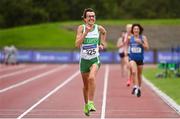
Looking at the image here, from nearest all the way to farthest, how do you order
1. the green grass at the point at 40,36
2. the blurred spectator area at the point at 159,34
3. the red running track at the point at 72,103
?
the red running track at the point at 72,103
the blurred spectator area at the point at 159,34
the green grass at the point at 40,36

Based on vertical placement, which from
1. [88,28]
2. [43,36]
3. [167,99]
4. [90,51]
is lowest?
[43,36]

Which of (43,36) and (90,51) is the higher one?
(90,51)

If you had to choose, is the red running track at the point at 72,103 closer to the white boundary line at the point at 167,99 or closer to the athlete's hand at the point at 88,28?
the white boundary line at the point at 167,99

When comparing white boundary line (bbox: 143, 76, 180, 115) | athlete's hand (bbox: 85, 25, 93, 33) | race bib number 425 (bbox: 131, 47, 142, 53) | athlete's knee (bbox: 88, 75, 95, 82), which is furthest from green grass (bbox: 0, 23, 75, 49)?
athlete's hand (bbox: 85, 25, 93, 33)

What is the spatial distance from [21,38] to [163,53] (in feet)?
90.9

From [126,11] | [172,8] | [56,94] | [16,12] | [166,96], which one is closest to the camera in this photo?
[166,96]

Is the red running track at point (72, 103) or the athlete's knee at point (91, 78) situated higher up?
the athlete's knee at point (91, 78)

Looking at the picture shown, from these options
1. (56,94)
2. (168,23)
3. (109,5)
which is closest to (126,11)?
(109,5)

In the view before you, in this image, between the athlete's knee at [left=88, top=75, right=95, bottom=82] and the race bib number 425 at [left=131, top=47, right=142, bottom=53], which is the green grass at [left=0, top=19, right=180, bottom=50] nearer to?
the race bib number 425 at [left=131, top=47, right=142, bottom=53]

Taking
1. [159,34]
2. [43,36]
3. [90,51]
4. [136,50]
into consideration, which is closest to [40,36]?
[43,36]

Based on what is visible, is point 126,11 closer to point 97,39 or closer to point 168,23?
point 168,23

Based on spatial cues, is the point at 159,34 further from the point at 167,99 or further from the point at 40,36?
the point at 167,99

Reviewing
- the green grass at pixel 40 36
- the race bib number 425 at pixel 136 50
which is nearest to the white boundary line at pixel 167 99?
the race bib number 425 at pixel 136 50

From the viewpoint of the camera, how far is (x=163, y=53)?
56312 mm
